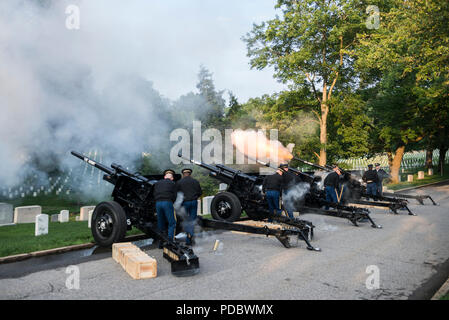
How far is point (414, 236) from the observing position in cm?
820

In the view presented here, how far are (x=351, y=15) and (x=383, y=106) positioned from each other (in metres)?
7.66

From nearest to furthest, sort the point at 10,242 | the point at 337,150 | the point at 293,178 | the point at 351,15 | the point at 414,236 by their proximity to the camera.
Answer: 1. the point at 10,242
2. the point at 414,236
3. the point at 293,178
4. the point at 351,15
5. the point at 337,150

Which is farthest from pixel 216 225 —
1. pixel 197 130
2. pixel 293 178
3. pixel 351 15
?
pixel 351 15

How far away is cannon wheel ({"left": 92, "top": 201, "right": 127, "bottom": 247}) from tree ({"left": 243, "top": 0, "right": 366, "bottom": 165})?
1465cm

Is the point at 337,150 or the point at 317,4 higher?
the point at 317,4

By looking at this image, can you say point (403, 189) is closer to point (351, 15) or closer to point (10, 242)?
point (351, 15)

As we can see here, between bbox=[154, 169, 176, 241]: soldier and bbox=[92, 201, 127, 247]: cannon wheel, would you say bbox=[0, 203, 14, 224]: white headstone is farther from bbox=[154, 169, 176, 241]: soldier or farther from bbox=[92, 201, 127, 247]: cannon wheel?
bbox=[154, 169, 176, 241]: soldier

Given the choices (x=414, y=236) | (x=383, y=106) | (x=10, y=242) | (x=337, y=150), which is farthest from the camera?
(x=383, y=106)

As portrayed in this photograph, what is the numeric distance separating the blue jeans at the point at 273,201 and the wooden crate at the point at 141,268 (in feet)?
15.3

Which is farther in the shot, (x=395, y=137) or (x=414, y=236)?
(x=395, y=137)

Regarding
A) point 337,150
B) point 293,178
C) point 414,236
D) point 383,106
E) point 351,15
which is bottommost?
point 414,236

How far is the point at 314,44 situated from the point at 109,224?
1677cm

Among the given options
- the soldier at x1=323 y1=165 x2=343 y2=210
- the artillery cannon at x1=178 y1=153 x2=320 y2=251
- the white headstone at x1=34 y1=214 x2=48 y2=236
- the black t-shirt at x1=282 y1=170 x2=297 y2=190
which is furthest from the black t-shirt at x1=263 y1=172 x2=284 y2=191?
the white headstone at x1=34 y1=214 x2=48 y2=236

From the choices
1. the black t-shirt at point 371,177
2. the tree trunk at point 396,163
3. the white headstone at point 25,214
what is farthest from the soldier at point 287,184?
the tree trunk at point 396,163
